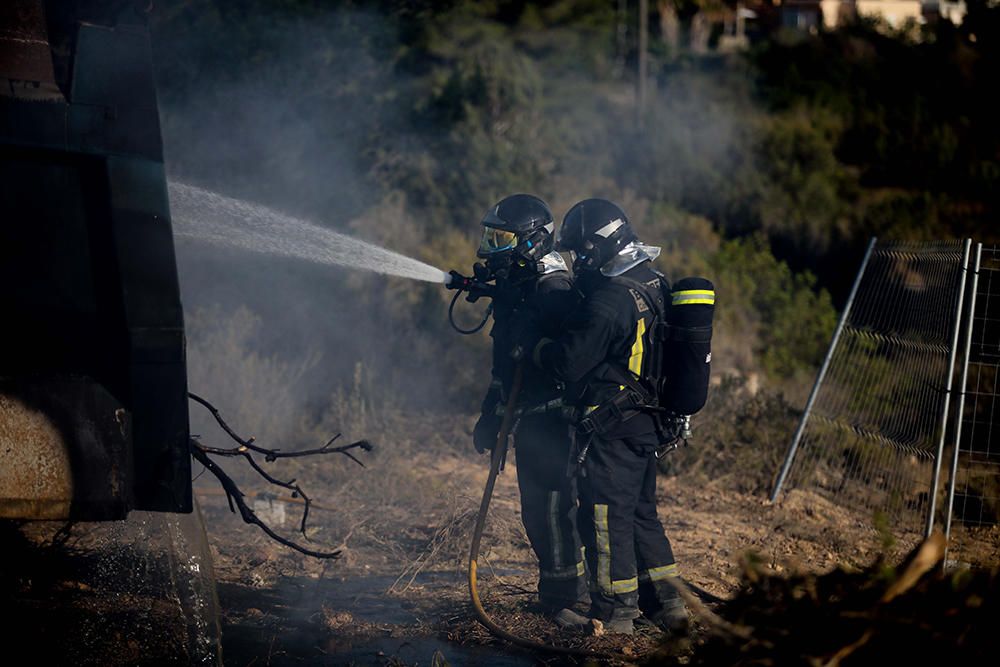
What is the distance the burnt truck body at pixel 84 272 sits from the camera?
10.6 feet

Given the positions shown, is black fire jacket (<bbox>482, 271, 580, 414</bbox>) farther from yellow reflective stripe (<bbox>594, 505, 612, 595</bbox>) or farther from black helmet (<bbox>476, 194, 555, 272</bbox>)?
yellow reflective stripe (<bbox>594, 505, 612, 595</bbox>)

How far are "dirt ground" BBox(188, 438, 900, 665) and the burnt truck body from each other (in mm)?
1553

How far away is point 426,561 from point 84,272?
321cm

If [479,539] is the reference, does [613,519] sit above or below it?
above

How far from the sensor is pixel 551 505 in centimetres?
516

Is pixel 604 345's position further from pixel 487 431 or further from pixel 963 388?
pixel 963 388

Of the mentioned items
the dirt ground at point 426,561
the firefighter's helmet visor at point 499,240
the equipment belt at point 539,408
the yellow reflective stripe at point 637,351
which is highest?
the firefighter's helmet visor at point 499,240

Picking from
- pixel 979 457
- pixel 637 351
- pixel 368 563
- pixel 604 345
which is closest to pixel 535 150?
pixel 979 457

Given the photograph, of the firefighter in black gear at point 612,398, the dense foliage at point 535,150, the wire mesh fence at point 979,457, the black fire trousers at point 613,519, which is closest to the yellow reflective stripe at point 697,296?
the firefighter in black gear at point 612,398

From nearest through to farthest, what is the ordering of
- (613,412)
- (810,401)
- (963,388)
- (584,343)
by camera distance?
(584,343), (613,412), (963,388), (810,401)

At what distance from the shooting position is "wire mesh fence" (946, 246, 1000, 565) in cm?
657

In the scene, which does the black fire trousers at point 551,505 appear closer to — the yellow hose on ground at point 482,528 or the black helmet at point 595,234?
the yellow hose on ground at point 482,528

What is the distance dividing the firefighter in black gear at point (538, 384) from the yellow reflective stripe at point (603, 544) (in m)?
0.22

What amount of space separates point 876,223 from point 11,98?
17128mm
